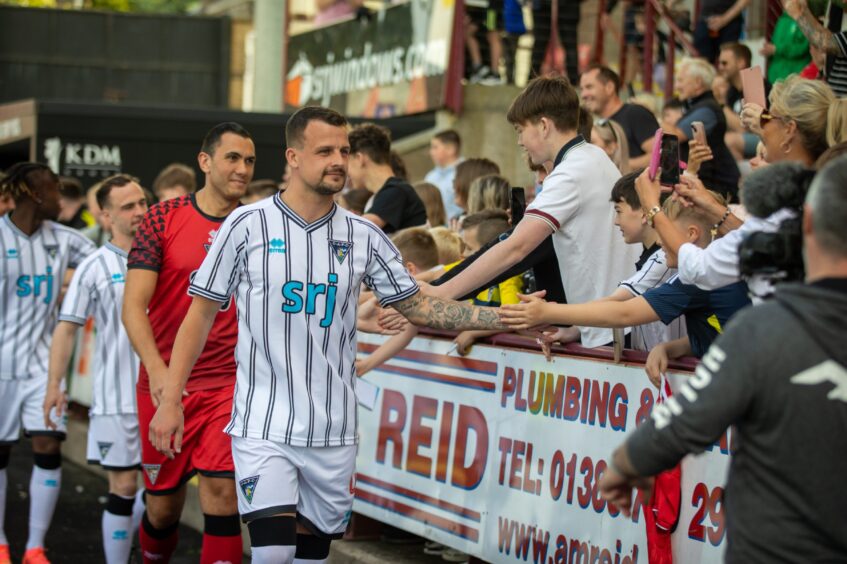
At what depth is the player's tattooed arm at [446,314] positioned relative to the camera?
227 inches

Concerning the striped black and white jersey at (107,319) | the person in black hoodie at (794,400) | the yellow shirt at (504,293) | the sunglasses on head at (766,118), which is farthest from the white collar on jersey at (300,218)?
the striped black and white jersey at (107,319)

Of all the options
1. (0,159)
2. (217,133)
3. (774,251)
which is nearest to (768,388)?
(774,251)

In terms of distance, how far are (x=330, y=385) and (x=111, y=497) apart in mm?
2988

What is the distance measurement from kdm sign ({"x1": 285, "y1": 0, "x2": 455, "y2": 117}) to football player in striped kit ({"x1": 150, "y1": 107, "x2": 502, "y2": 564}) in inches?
401

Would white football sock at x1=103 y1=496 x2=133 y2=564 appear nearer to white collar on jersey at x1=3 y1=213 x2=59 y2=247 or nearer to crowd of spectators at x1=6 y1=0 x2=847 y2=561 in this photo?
crowd of spectators at x1=6 y1=0 x2=847 y2=561

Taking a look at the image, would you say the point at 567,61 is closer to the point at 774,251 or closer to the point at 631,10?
the point at 631,10

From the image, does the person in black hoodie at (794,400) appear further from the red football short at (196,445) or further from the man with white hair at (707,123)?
the man with white hair at (707,123)

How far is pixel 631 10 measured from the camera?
629 inches

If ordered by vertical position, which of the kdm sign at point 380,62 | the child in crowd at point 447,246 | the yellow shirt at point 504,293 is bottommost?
the yellow shirt at point 504,293

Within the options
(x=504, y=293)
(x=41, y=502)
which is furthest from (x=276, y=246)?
(x=41, y=502)

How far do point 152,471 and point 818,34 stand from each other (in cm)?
520

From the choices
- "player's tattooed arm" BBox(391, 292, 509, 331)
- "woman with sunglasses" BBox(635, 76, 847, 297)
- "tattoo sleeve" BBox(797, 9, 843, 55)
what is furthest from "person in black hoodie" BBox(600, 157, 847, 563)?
"tattoo sleeve" BBox(797, 9, 843, 55)

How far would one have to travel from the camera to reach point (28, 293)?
30.1 ft

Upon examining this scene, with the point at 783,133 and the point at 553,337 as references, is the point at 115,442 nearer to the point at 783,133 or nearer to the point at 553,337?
the point at 553,337
